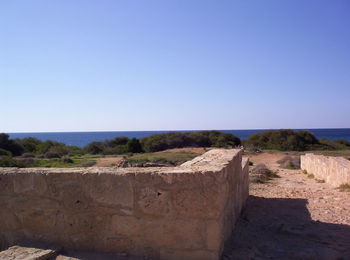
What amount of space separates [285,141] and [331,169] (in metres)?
23.0

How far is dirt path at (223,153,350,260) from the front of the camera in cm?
312

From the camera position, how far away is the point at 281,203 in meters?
5.75

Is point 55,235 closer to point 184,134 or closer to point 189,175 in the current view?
point 189,175

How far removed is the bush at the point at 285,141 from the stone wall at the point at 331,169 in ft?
58.5

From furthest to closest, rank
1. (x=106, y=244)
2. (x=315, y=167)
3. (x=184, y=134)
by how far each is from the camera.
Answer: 1. (x=184, y=134)
2. (x=315, y=167)
3. (x=106, y=244)

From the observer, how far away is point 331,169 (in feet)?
29.5

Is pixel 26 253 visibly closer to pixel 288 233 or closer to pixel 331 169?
pixel 288 233

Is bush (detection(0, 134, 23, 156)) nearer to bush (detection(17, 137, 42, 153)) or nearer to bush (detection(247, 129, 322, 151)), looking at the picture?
bush (detection(17, 137, 42, 153))

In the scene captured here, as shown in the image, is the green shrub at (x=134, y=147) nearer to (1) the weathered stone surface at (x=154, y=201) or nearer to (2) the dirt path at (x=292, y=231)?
(2) the dirt path at (x=292, y=231)

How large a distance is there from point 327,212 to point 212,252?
10.0 feet

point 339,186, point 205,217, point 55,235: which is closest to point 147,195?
point 205,217

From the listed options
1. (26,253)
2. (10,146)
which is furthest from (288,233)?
(10,146)

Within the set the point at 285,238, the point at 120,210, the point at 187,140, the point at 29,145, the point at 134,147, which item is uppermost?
the point at 120,210

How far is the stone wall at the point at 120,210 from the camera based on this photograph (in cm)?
277
